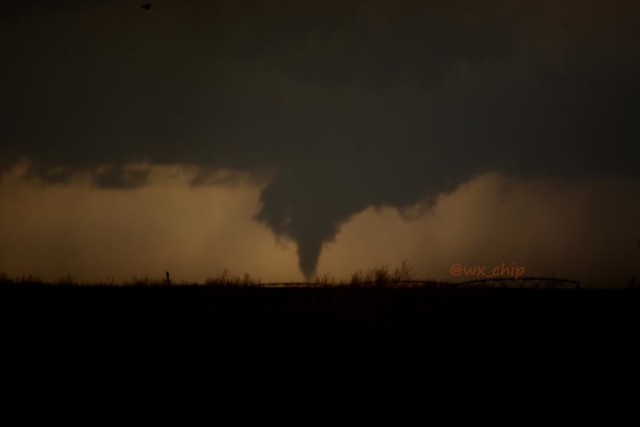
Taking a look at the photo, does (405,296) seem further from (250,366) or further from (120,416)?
(120,416)

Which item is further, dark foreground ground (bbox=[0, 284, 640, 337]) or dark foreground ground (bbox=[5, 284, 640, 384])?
dark foreground ground (bbox=[0, 284, 640, 337])

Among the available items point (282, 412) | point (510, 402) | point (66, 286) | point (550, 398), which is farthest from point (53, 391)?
→ point (66, 286)

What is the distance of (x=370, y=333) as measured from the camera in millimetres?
12891

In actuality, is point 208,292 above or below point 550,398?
above

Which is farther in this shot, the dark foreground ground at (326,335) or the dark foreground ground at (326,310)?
the dark foreground ground at (326,310)

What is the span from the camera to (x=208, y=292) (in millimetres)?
21188

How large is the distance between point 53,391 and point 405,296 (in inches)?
439

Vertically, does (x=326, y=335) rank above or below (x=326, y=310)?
below

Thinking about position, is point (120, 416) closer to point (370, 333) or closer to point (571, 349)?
point (370, 333)

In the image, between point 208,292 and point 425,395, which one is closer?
point 425,395

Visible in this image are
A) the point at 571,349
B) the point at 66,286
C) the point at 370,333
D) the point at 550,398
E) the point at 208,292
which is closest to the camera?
the point at 550,398

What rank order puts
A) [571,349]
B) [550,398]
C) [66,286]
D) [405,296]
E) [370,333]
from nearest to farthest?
[550,398], [571,349], [370,333], [405,296], [66,286]

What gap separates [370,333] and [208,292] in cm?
972

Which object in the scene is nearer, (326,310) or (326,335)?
(326,335)
